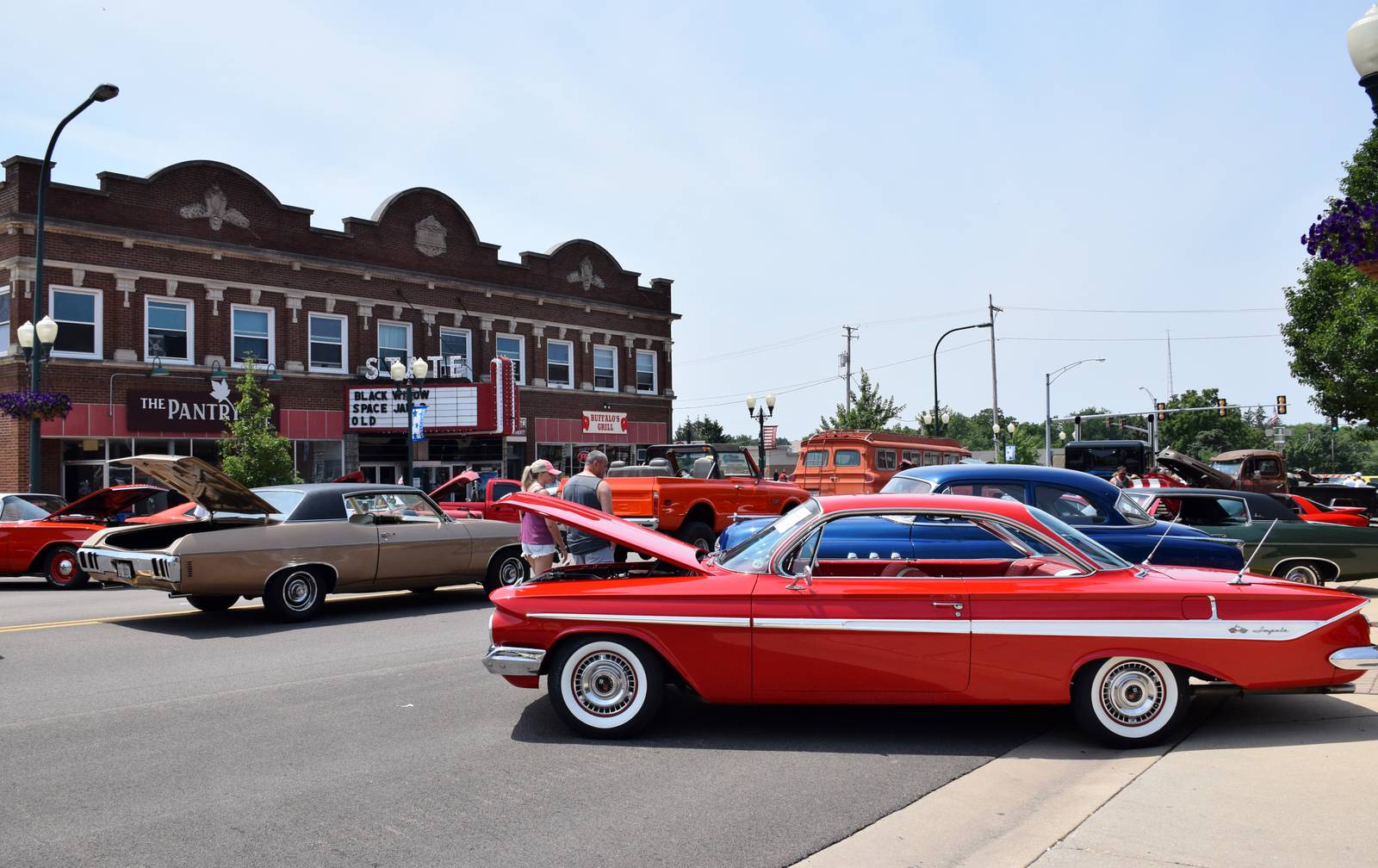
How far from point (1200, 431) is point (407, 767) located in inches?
4556

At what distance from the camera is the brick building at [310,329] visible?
25359 millimetres

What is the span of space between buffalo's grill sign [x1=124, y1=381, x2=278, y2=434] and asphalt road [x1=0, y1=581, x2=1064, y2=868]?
1913 cm

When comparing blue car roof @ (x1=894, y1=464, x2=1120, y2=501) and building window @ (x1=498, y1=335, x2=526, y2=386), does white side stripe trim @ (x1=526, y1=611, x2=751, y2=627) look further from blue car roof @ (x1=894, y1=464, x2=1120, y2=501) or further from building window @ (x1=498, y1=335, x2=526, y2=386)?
building window @ (x1=498, y1=335, x2=526, y2=386)

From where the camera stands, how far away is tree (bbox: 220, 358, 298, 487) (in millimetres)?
23609

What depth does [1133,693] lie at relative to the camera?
5977 millimetres

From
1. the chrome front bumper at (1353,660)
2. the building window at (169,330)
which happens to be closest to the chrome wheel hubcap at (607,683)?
the chrome front bumper at (1353,660)

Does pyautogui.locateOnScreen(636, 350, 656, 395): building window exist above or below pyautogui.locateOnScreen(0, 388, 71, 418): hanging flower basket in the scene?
above

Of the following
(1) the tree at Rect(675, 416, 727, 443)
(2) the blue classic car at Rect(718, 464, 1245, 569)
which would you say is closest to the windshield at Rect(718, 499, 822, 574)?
(2) the blue classic car at Rect(718, 464, 1245, 569)

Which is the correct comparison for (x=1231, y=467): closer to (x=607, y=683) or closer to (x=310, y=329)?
(x=310, y=329)

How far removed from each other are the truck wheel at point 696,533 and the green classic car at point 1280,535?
7.04 meters

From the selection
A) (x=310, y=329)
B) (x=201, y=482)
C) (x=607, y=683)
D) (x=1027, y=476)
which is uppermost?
(x=310, y=329)

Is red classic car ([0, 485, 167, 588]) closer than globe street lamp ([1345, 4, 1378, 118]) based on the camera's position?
No

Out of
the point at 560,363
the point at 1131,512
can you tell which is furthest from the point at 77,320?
the point at 1131,512

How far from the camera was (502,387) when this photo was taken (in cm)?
3136
